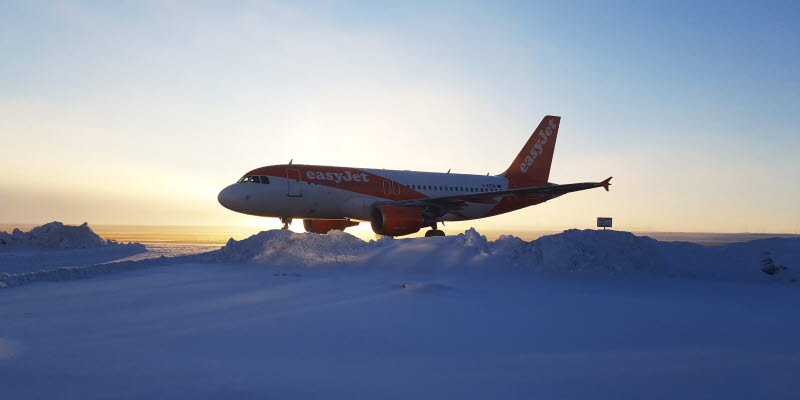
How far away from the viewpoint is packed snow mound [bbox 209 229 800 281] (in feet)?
33.7

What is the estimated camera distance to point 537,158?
96.2ft

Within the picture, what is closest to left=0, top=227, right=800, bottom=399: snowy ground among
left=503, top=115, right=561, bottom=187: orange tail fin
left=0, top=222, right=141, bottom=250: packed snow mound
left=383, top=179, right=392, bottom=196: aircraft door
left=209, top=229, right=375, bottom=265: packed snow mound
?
left=209, top=229, right=375, bottom=265: packed snow mound

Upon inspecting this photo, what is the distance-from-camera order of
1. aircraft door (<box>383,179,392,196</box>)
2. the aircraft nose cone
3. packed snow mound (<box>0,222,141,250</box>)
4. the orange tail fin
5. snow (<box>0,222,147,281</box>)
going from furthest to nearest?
the orange tail fin, aircraft door (<box>383,179,392,196</box>), the aircraft nose cone, packed snow mound (<box>0,222,141,250</box>), snow (<box>0,222,147,281</box>)

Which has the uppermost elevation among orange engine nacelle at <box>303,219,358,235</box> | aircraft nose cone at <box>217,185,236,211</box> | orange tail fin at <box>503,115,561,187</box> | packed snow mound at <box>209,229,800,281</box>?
orange tail fin at <box>503,115,561,187</box>

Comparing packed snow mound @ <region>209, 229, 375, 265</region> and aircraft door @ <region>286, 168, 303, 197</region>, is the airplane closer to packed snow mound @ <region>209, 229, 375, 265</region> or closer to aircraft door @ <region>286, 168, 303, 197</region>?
aircraft door @ <region>286, 168, 303, 197</region>

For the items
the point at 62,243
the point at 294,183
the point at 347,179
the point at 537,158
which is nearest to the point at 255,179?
the point at 294,183

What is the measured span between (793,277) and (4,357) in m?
12.2

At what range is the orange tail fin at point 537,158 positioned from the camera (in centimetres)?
2889

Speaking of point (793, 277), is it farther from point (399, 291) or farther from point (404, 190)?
point (404, 190)

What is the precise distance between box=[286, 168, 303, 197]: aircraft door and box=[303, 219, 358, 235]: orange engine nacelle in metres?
3.22

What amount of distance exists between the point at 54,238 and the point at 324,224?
410 inches

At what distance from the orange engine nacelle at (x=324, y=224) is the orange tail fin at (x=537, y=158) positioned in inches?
401

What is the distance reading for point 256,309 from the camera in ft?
19.5

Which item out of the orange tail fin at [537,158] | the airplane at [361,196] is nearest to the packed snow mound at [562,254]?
the airplane at [361,196]
